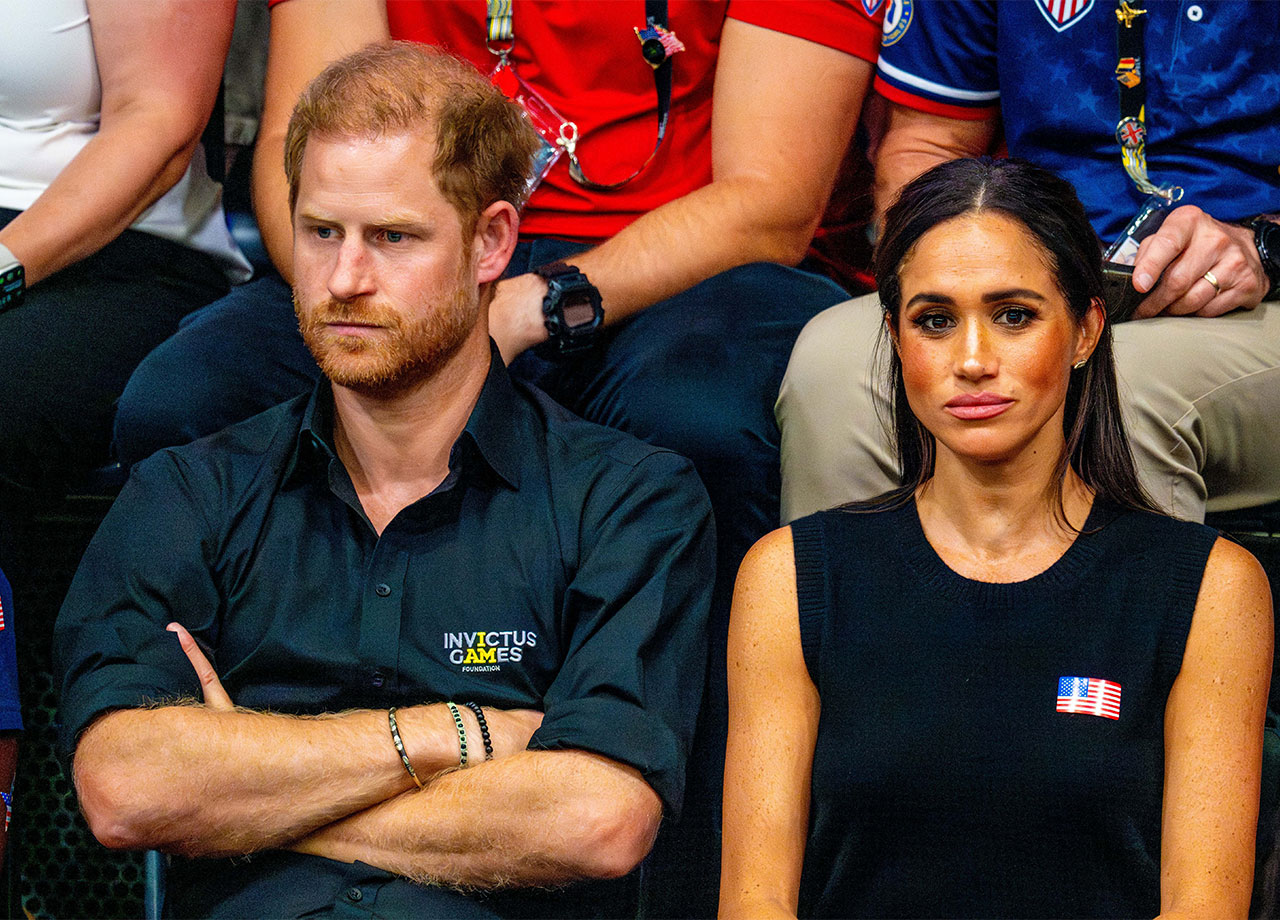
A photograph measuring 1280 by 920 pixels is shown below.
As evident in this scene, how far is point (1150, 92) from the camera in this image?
226cm

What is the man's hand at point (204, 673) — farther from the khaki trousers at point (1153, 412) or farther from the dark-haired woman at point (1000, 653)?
the khaki trousers at point (1153, 412)

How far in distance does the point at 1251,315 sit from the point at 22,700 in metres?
2.01

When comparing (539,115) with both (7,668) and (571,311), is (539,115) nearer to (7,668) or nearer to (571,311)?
(571,311)

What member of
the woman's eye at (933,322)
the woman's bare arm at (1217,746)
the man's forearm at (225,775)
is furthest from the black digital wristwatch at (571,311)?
the woman's bare arm at (1217,746)

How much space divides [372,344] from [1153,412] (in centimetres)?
108

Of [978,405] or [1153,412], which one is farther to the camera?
[1153,412]

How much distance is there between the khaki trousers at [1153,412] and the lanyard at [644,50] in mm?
610

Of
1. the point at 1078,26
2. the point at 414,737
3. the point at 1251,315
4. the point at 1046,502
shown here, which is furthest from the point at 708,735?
the point at 1078,26

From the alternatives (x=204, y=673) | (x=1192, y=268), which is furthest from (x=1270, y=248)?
(x=204, y=673)

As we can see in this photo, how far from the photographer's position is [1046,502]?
5.74 ft

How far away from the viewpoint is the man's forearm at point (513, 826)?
164cm

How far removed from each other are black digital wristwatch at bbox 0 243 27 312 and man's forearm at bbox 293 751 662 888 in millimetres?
1062

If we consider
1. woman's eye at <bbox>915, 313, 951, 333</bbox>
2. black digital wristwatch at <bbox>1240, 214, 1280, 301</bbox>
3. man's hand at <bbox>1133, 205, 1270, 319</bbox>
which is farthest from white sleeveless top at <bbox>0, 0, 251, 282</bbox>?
black digital wristwatch at <bbox>1240, 214, 1280, 301</bbox>

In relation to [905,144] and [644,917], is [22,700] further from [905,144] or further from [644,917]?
[905,144]
